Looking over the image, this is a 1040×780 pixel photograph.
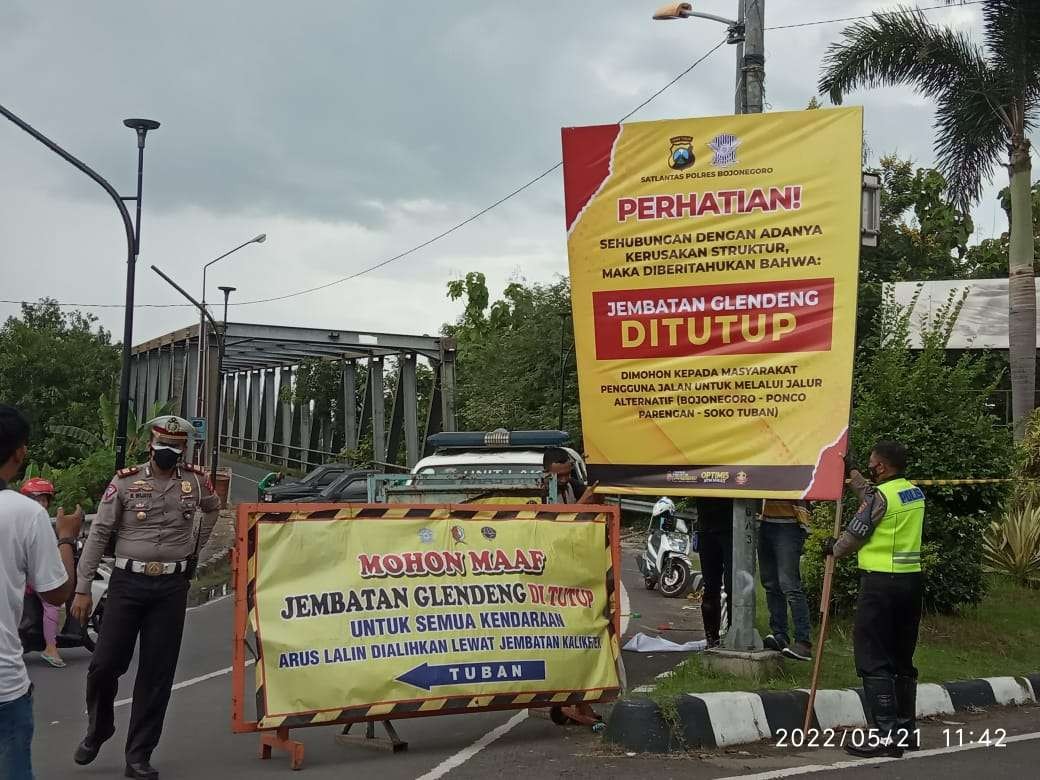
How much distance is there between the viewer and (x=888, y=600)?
7.05m

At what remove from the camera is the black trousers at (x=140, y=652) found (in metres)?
6.35

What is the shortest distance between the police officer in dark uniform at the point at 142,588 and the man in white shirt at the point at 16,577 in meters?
2.42

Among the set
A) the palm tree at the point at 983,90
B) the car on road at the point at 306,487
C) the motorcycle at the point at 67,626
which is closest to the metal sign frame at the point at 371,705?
the motorcycle at the point at 67,626

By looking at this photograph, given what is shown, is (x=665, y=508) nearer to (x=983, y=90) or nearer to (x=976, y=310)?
(x=983, y=90)

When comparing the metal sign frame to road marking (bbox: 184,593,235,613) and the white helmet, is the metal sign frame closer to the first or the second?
road marking (bbox: 184,593,235,613)

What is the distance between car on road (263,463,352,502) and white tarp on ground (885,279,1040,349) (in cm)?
1585

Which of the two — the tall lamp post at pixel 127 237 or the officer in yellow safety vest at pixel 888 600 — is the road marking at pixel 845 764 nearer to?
the officer in yellow safety vest at pixel 888 600

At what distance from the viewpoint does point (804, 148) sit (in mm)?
8219

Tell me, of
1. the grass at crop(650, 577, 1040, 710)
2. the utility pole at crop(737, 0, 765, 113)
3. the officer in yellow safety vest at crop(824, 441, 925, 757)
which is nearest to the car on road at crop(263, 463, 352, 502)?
the grass at crop(650, 577, 1040, 710)

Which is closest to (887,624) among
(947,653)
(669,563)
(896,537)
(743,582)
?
(896,537)

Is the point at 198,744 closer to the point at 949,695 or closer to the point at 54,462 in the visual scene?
the point at 949,695

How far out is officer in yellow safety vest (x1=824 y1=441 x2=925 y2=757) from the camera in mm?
7020

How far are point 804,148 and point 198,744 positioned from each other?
5.60m

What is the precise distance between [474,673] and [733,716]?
5.27ft
